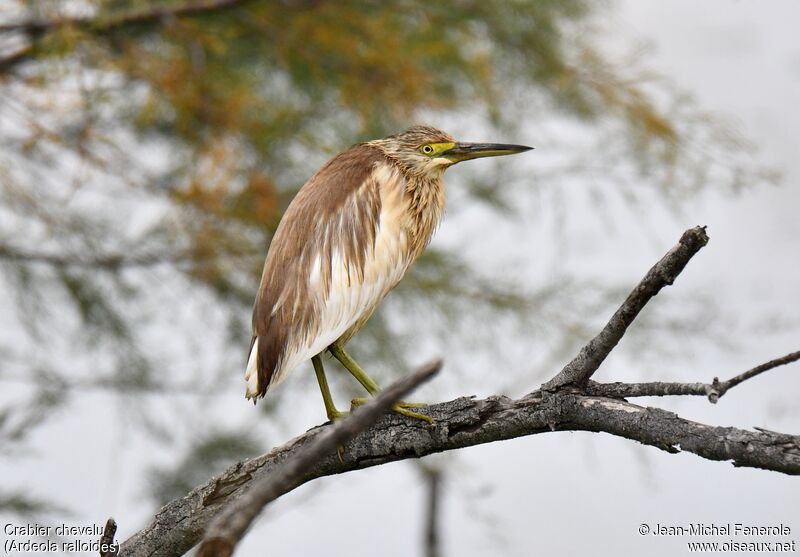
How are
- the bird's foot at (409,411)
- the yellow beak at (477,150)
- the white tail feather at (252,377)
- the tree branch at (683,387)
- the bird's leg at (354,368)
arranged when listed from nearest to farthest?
the tree branch at (683,387) → the bird's foot at (409,411) → the white tail feather at (252,377) → the bird's leg at (354,368) → the yellow beak at (477,150)

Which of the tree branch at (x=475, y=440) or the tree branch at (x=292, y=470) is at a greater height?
the tree branch at (x=475, y=440)

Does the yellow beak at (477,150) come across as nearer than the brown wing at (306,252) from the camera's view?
No

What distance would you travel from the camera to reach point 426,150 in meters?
2.55

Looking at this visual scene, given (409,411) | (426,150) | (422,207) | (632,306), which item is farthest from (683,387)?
(426,150)

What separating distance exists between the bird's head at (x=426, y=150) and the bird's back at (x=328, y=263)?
0.35 feet

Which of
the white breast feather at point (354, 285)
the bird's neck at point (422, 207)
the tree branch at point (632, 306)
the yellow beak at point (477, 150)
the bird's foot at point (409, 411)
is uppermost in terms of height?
the yellow beak at point (477, 150)

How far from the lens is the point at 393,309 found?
5109 mm

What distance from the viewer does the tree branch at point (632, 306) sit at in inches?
57.4

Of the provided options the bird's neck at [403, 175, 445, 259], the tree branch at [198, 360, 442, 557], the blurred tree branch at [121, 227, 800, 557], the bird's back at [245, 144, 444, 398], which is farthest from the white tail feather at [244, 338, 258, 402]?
the tree branch at [198, 360, 442, 557]

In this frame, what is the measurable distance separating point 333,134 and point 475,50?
0.90m

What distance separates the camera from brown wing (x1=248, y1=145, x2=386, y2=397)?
2.17 meters

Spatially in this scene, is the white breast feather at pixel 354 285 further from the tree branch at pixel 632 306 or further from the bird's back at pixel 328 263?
the tree branch at pixel 632 306

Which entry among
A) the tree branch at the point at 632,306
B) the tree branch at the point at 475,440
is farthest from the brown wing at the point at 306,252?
the tree branch at the point at 632,306

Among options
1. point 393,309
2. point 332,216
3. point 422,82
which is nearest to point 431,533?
point 393,309
